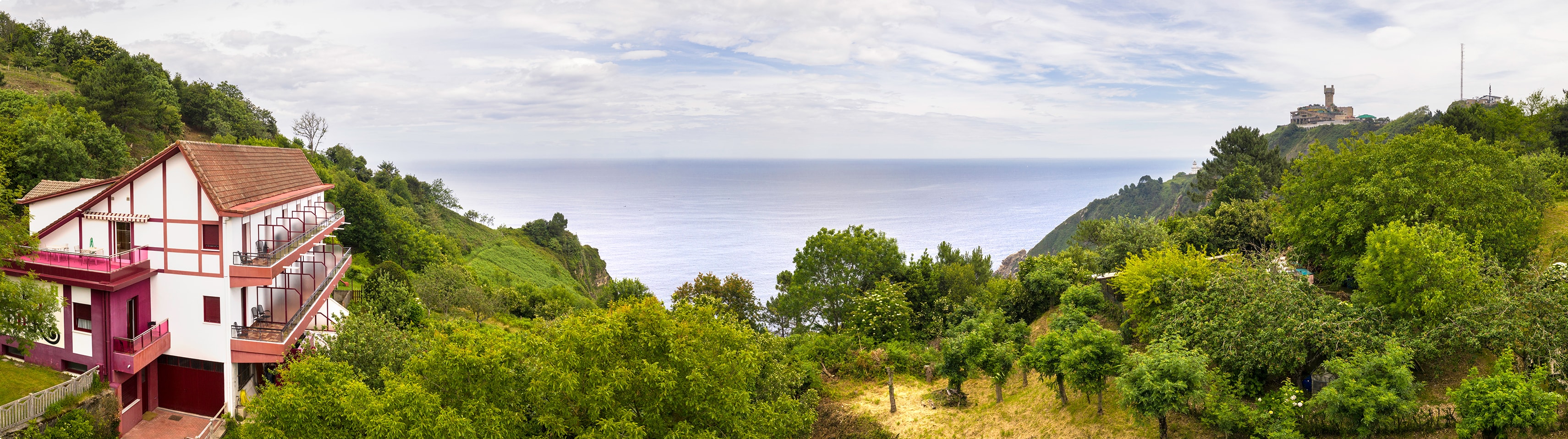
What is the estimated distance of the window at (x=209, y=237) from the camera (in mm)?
18672

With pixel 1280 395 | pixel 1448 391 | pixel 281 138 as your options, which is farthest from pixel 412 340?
pixel 281 138

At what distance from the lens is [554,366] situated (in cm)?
1355

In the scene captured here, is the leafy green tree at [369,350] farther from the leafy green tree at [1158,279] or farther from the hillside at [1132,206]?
the hillside at [1132,206]

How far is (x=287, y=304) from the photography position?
22141mm

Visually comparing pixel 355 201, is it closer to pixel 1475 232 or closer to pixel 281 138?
pixel 281 138

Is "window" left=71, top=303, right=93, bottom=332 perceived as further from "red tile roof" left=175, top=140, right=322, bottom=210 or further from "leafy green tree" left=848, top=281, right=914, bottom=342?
"leafy green tree" left=848, top=281, right=914, bottom=342

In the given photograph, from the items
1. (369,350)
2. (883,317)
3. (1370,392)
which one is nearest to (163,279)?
(369,350)

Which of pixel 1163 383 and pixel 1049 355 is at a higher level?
pixel 1163 383

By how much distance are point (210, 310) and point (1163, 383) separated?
2442 centimetres

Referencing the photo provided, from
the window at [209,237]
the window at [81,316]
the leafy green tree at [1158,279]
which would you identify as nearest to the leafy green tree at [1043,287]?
the leafy green tree at [1158,279]

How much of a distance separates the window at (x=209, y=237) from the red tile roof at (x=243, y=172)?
2.33 ft

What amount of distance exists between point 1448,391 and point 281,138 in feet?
236

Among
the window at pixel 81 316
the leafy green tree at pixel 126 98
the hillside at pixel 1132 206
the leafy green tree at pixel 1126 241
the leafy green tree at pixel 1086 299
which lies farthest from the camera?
the hillside at pixel 1132 206

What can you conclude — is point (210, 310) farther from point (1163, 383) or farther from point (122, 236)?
point (1163, 383)
